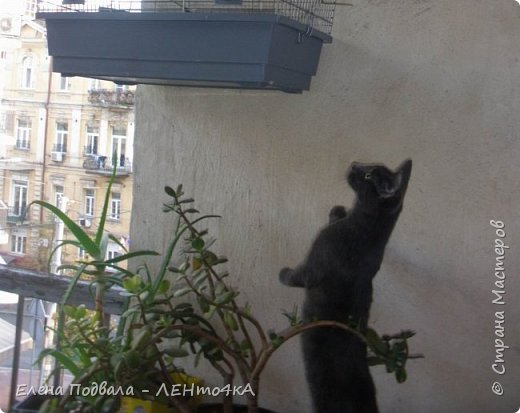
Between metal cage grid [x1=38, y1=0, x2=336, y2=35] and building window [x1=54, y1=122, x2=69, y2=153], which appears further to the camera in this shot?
building window [x1=54, y1=122, x2=69, y2=153]

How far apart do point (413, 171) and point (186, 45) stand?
1.55 ft

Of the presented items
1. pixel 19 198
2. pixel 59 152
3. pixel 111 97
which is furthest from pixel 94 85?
pixel 19 198

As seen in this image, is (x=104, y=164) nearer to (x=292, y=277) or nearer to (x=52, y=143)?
(x=52, y=143)

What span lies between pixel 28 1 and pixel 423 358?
1019mm

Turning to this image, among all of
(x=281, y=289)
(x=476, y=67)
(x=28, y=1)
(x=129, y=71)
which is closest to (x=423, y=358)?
(x=281, y=289)

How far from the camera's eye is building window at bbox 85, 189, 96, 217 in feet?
4.22

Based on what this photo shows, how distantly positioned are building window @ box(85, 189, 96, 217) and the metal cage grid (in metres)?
0.36

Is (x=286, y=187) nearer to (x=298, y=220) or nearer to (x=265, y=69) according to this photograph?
(x=298, y=220)

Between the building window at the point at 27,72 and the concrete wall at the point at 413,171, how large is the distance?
31 centimetres

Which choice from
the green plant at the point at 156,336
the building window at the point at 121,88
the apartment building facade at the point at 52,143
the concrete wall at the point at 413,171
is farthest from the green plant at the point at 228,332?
the building window at the point at 121,88

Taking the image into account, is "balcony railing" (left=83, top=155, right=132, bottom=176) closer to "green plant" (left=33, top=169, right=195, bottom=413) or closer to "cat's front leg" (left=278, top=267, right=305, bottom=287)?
"green plant" (left=33, top=169, right=195, bottom=413)

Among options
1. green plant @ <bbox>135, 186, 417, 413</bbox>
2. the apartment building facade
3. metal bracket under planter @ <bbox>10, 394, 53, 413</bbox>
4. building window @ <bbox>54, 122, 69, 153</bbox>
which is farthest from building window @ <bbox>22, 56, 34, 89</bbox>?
metal bracket under planter @ <bbox>10, 394, 53, 413</bbox>

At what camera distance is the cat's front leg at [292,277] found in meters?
1.17

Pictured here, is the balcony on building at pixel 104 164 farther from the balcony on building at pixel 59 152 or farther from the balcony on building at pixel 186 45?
the balcony on building at pixel 186 45
